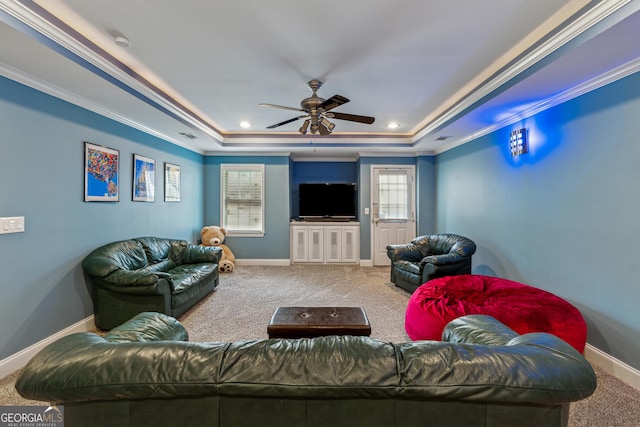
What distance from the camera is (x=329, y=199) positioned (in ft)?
21.5

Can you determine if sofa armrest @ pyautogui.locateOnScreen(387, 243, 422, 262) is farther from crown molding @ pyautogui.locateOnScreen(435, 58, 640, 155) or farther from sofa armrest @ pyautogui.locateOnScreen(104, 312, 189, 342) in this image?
sofa armrest @ pyautogui.locateOnScreen(104, 312, 189, 342)

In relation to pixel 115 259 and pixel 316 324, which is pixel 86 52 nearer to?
pixel 115 259

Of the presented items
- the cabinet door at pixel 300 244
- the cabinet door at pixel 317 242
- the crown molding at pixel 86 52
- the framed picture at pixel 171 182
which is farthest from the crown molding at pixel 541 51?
the framed picture at pixel 171 182

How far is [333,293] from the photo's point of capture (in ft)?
14.4

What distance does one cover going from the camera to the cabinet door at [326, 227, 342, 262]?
20.9 ft

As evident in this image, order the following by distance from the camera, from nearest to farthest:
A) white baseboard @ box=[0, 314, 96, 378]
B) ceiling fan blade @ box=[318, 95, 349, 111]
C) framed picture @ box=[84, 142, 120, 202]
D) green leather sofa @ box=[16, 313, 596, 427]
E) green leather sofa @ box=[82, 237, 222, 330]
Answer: green leather sofa @ box=[16, 313, 596, 427], white baseboard @ box=[0, 314, 96, 378], ceiling fan blade @ box=[318, 95, 349, 111], green leather sofa @ box=[82, 237, 222, 330], framed picture @ box=[84, 142, 120, 202]

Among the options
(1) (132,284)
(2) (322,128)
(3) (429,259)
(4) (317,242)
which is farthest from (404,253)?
(1) (132,284)

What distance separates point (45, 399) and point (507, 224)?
452 cm

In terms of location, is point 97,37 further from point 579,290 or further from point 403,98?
point 579,290

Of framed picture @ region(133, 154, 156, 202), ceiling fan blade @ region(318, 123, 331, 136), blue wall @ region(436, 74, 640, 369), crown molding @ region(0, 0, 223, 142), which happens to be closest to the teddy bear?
framed picture @ region(133, 154, 156, 202)

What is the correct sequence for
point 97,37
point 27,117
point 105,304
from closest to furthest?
point 97,37, point 27,117, point 105,304

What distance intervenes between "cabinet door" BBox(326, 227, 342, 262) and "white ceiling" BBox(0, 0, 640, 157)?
3.05 meters

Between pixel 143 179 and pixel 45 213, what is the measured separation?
1.58 meters

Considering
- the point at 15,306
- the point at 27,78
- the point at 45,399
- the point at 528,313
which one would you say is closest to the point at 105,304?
the point at 15,306
